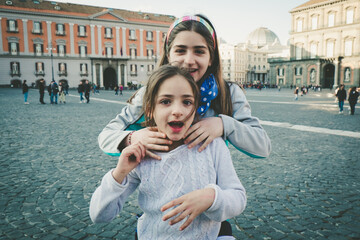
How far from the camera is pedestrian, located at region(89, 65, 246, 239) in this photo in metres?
1.32

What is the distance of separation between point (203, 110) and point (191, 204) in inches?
23.1

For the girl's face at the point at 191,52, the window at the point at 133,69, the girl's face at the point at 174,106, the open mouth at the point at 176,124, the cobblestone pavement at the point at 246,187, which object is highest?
the window at the point at 133,69

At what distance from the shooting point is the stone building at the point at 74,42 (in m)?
43.2

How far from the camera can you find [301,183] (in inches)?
160

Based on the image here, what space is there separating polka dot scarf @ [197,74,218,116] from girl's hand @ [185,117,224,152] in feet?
0.45

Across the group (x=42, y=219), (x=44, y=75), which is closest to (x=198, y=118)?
(x=42, y=219)

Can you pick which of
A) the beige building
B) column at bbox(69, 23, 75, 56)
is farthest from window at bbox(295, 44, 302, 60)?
column at bbox(69, 23, 75, 56)

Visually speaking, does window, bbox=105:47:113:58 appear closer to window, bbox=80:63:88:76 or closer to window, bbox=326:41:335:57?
window, bbox=80:63:88:76

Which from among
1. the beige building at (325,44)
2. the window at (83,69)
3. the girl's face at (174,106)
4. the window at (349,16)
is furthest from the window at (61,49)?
the girl's face at (174,106)

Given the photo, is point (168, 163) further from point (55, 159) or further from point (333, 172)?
point (55, 159)

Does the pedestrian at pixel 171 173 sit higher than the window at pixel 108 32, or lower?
lower

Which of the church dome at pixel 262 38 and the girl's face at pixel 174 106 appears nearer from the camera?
the girl's face at pixel 174 106

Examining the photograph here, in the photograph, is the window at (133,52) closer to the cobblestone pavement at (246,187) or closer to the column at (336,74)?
the column at (336,74)

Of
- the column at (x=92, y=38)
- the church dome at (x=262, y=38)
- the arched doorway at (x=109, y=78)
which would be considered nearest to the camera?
the column at (x=92, y=38)
